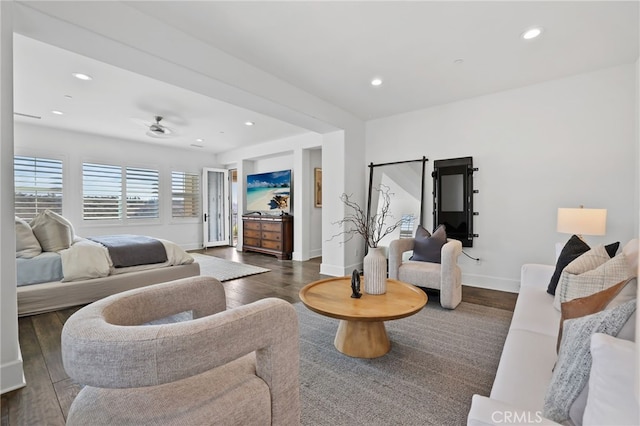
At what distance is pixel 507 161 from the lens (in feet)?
12.1

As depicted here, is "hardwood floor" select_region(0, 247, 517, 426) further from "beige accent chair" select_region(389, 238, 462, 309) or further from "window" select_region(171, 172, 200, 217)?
"window" select_region(171, 172, 200, 217)

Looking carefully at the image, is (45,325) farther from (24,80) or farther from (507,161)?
(507,161)

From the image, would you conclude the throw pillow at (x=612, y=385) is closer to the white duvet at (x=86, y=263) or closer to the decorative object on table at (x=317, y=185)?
the white duvet at (x=86, y=263)

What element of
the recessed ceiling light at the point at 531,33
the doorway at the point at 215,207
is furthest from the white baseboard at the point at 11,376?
the doorway at the point at 215,207

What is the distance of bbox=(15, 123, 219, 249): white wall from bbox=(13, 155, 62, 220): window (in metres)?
→ 0.11

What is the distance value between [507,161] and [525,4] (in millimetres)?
2050

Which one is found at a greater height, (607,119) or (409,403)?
(607,119)

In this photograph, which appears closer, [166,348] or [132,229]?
[166,348]

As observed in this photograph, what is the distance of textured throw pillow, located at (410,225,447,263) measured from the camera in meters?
3.48

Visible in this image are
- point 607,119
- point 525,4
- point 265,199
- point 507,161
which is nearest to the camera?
point 525,4

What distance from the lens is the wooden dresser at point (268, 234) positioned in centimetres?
614

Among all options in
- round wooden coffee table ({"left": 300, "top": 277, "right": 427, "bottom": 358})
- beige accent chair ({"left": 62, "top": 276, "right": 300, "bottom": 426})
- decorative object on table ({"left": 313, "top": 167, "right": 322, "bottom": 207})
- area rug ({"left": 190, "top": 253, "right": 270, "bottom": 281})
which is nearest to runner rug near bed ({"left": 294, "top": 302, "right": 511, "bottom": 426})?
round wooden coffee table ({"left": 300, "top": 277, "right": 427, "bottom": 358})

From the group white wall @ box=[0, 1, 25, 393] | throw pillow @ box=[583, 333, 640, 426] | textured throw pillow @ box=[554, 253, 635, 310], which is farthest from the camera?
white wall @ box=[0, 1, 25, 393]

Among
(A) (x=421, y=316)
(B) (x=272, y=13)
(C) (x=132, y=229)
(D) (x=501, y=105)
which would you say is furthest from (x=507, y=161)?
(C) (x=132, y=229)
